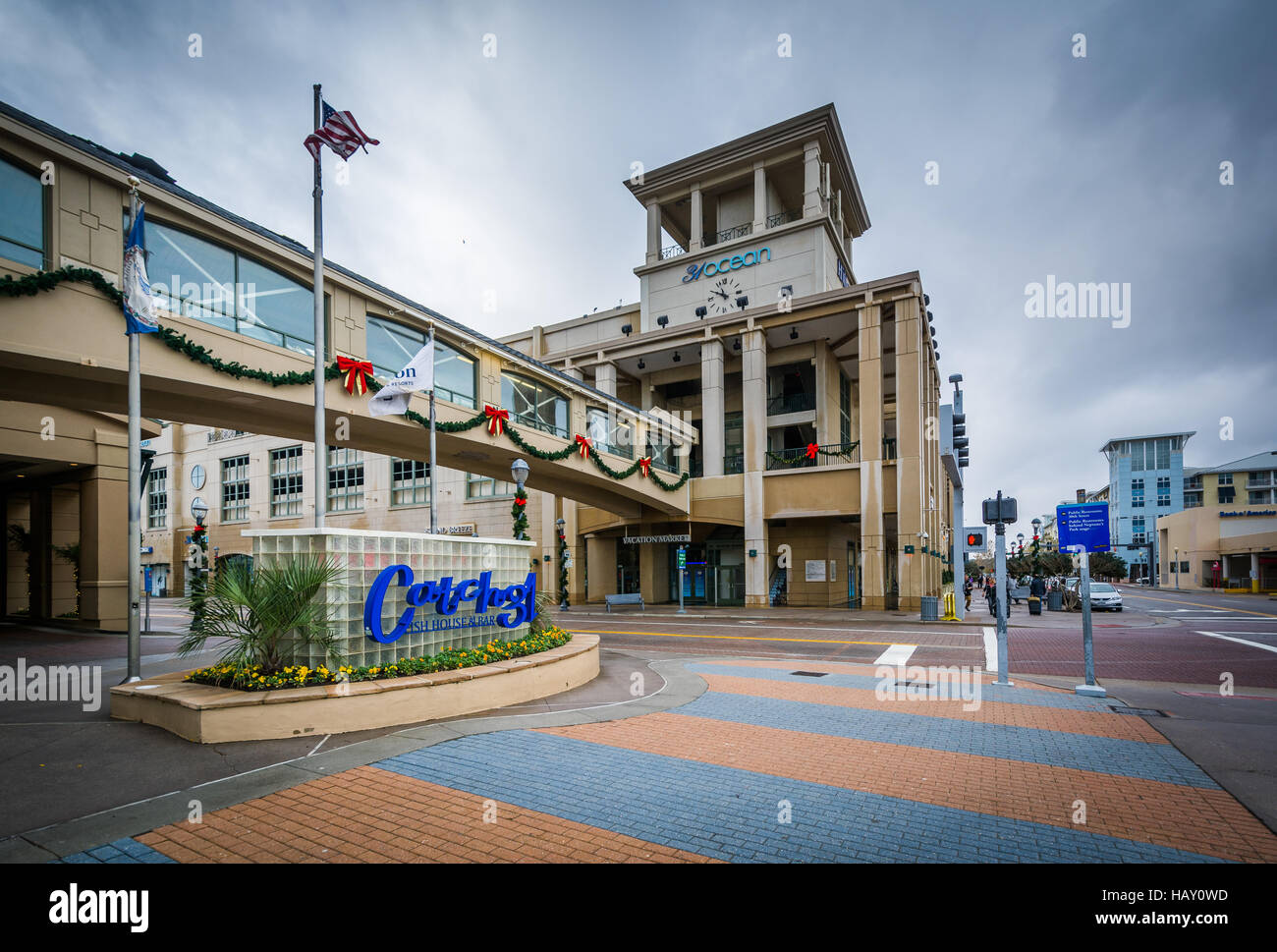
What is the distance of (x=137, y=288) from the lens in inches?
389

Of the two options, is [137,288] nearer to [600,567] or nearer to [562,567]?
[562,567]

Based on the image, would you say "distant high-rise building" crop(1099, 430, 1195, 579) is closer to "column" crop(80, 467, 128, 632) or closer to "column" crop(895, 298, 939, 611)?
"column" crop(895, 298, 939, 611)

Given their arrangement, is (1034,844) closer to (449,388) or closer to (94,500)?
(449,388)

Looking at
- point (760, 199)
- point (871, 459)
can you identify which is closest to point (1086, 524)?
point (871, 459)

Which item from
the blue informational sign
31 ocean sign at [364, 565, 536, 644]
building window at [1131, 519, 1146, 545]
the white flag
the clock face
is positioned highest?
the clock face

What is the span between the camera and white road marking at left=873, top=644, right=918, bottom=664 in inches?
564

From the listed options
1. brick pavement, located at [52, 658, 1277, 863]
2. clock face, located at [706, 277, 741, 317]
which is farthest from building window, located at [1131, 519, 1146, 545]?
brick pavement, located at [52, 658, 1277, 863]

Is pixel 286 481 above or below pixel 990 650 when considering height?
above

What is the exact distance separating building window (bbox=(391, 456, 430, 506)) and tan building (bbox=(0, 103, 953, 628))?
7.4 inches

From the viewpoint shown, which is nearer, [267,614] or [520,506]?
[267,614]

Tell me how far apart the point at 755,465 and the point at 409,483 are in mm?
23412

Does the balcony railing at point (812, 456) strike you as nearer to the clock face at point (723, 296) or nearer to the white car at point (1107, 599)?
the clock face at point (723, 296)

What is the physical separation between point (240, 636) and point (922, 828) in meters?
7.77
